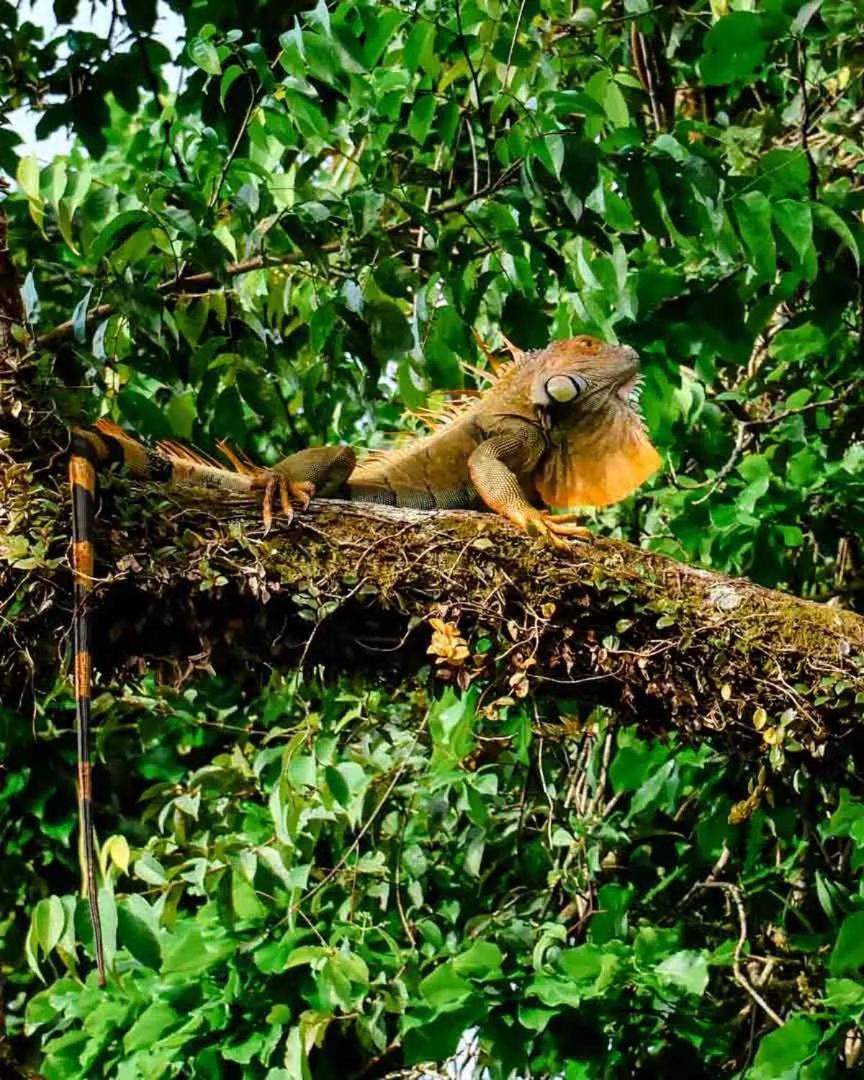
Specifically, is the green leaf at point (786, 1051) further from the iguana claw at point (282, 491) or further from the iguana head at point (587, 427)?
the iguana claw at point (282, 491)

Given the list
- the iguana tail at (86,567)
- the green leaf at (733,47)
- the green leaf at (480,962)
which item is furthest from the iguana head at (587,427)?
the iguana tail at (86,567)

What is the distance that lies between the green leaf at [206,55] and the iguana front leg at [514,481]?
1188 mm

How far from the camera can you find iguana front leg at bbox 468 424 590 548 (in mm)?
3465

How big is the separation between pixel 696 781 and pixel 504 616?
5.62ft

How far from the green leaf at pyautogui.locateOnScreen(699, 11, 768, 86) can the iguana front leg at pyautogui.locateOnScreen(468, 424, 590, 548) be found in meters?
Answer: 1.05

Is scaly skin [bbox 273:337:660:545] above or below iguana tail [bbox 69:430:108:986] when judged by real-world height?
below

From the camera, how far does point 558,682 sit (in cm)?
317

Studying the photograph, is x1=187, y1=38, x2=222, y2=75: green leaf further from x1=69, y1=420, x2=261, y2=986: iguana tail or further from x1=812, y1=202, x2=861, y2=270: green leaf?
x1=812, y1=202, x2=861, y2=270: green leaf

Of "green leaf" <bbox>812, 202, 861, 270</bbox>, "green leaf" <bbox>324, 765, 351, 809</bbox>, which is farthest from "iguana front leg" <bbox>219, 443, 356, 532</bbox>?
"green leaf" <bbox>812, 202, 861, 270</bbox>

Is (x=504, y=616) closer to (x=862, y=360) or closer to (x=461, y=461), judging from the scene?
(x=461, y=461)

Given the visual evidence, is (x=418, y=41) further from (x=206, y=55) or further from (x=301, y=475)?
(x=301, y=475)

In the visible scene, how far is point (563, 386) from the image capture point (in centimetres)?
432

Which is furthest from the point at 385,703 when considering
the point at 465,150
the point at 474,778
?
the point at 465,150

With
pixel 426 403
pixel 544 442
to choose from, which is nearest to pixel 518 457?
pixel 544 442
